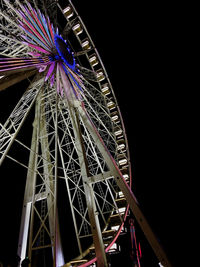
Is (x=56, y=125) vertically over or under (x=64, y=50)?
under

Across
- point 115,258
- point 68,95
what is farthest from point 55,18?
point 115,258

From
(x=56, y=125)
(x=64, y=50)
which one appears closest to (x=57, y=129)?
(x=56, y=125)

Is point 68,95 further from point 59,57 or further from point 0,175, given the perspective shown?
point 0,175

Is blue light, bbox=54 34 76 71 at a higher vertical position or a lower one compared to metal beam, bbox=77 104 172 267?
higher

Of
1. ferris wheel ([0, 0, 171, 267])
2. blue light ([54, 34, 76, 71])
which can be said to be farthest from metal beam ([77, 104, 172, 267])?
blue light ([54, 34, 76, 71])

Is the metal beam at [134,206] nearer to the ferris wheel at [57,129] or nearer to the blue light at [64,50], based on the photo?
the ferris wheel at [57,129]

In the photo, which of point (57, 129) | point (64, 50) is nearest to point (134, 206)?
point (57, 129)

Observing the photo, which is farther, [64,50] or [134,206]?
[64,50]

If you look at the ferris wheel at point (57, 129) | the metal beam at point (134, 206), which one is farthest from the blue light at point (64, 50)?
the metal beam at point (134, 206)

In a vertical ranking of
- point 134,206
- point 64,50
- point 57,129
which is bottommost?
point 134,206

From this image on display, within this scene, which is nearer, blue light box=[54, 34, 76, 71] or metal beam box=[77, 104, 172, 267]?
metal beam box=[77, 104, 172, 267]

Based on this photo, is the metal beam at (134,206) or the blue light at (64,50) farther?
the blue light at (64,50)

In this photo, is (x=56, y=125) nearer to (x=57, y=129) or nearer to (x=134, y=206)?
(x=57, y=129)

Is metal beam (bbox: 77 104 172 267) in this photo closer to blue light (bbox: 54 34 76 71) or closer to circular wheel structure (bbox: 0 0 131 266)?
circular wheel structure (bbox: 0 0 131 266)
